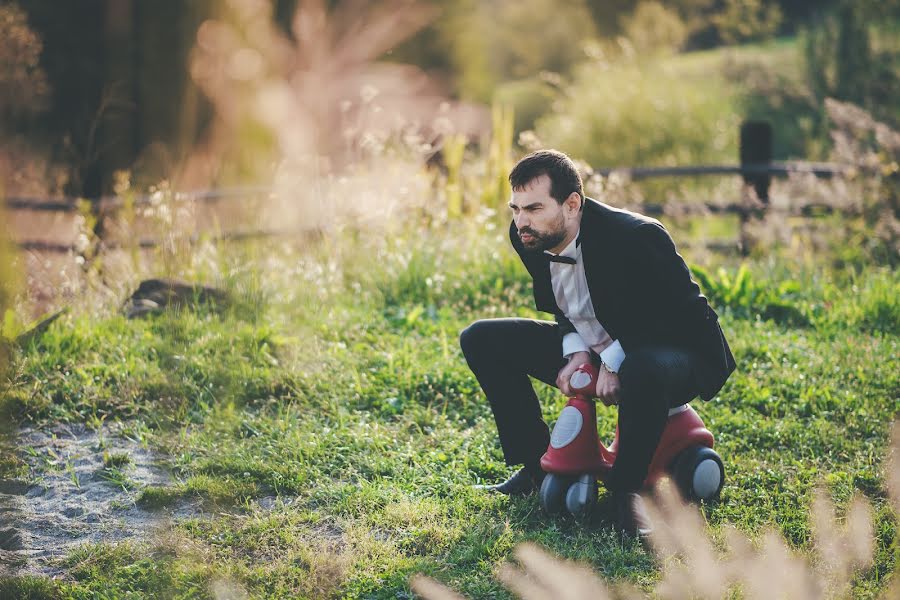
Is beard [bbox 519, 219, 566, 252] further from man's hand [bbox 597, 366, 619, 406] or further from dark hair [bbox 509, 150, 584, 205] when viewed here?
man's hand [bbox 597, 366, 619, 406]

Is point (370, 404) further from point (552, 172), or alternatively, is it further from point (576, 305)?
point (552, 172)

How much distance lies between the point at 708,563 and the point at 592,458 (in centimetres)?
63

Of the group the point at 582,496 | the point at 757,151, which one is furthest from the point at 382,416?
the point at 757,151

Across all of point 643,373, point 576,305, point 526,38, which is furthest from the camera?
point 526,38

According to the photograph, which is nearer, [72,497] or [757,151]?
[72,497]

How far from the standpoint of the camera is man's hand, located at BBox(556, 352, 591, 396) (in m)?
3.17

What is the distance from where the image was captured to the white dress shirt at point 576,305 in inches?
126

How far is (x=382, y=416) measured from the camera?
4215 mm

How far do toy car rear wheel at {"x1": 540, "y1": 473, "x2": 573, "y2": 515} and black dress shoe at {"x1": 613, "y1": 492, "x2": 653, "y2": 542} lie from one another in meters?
0.20

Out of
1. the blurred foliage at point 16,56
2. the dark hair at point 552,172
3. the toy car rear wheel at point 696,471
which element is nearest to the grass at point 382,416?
the toy car rear wheel at point 696,471

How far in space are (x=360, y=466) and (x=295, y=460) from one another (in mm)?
279

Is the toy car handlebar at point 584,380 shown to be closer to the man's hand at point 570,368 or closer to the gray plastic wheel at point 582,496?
the man's hand at point 570,368

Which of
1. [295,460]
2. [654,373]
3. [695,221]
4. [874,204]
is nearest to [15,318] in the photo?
[295,460]

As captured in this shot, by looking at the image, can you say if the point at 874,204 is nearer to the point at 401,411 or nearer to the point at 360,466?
the point at 401,411
